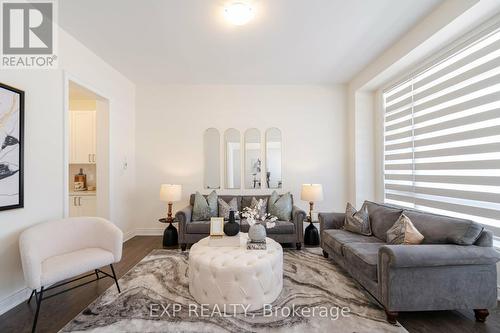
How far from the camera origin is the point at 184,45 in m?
3.31

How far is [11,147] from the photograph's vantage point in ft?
7.55

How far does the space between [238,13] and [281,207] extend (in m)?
2.86

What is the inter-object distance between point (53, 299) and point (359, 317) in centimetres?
291

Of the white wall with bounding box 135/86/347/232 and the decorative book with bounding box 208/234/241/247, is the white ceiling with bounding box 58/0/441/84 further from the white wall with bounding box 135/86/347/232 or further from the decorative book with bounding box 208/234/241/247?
the decorative book with bounding box 208/234/241/247

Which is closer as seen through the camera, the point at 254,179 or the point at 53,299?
the point at 53,299

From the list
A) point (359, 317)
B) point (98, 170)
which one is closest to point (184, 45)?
point (98, 170)

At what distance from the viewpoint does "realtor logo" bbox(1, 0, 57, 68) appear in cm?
240

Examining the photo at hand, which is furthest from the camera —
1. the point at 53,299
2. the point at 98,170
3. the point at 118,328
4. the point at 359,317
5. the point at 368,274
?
the point at 98,170

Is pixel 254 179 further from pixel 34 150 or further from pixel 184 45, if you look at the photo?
pixel 34 150

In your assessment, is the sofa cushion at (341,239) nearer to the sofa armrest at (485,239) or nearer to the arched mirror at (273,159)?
the sofa armrest at (485,239)

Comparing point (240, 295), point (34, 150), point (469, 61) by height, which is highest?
point (469, 61)

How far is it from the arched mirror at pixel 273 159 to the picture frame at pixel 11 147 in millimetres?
3539

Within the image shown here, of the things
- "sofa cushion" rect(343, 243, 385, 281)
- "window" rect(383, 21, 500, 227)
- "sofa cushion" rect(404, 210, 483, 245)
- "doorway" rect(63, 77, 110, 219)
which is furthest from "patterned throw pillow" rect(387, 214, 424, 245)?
"doorway" rect(63, 77, 110, 219)

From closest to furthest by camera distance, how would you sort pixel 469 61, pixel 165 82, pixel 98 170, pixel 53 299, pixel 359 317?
pixel 359 317 → pixel 53 299 → pixel 469 61 → pixel 98 170 → pixel 165 82
